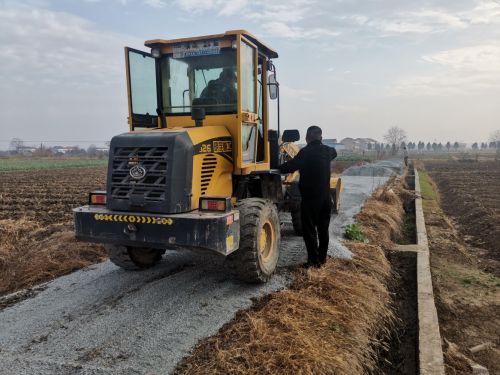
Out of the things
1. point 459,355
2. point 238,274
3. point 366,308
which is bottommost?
point 459,355

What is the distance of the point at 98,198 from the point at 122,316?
1.49 m

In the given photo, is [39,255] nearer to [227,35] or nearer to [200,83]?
[200,83]

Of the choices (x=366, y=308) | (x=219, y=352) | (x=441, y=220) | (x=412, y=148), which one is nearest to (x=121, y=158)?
(x=219, y=352)

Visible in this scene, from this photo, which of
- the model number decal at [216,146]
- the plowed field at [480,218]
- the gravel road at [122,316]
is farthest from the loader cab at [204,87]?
the plowed field at [480,218]

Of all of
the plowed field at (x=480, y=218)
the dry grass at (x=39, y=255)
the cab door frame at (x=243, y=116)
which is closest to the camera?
the cab door frame at (x=243, y=116)

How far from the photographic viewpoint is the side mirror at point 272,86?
6276mm

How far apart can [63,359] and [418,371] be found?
3.33 m

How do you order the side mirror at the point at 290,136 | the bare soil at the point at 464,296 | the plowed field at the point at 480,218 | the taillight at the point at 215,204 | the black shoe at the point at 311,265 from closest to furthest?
the taillight at the point at 215,204, the bare soil at the point at 464,296, the black shoe at the point at 311,265, the side mirror at the point at 290,136, the plowed field at the point at 480,218

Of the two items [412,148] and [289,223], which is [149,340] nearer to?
[289,223]

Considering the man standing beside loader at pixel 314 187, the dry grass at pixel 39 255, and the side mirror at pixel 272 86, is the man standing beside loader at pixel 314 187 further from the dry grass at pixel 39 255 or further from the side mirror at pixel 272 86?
the dry grass at pixel 39 255

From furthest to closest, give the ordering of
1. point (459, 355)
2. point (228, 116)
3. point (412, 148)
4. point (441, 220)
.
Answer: point (412, 148), point (441, 220), point (228, 116), point (459, 355)

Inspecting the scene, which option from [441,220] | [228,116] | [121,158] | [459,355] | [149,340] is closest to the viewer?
[149,340]

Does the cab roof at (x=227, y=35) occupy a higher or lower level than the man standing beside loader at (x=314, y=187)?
higher

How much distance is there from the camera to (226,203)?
4.59m
